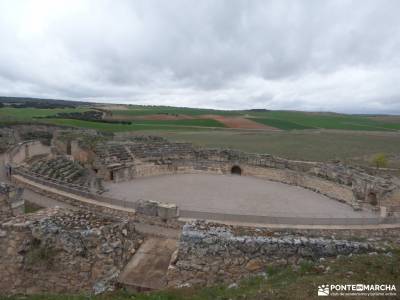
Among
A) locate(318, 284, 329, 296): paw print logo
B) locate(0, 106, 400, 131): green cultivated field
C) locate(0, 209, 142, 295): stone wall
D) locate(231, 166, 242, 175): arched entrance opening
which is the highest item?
locate(0, 106, 400, 131): green cultivated field

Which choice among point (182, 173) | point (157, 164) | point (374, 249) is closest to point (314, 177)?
point (182, 173)

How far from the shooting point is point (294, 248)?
8.42 m

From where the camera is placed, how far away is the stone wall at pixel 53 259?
857cm

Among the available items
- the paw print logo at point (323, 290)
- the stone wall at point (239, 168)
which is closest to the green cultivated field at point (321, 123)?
the stone wall at point (239, 168)

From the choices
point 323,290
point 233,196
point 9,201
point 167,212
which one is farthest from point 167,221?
point 233,196

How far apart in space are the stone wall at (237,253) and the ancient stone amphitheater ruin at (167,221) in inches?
1.1

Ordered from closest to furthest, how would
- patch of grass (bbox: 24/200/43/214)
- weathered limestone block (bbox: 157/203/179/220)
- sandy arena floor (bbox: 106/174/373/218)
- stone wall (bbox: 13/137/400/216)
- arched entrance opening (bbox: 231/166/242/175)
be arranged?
weathered limestone block (bbox: 157/203/179/220)
patch of grass (bbox: 24/200/43/214)
sandy arena floor (bbox: 106/174/373/218)
stone wall (bbox: 13/137/400/216)
arched entrance opening (bbox: 231/166/242/175)

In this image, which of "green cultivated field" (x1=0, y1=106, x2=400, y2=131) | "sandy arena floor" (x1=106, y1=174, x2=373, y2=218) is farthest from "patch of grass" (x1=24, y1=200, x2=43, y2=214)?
"green cultivated field" (x1=0, y1=106, x2=400, y2=131)

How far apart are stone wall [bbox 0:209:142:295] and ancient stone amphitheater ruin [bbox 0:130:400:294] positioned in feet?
0.09

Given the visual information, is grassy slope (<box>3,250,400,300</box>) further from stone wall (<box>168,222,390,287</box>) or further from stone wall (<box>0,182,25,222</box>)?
stone wall (<box>0,182,25,222</box>)

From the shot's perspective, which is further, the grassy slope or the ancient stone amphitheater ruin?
the ancient stone amphitheater ruin

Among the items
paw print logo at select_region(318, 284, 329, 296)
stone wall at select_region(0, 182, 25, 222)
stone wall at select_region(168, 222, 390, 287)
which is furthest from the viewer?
stone wall at select_region(0, 182, 25, 222)

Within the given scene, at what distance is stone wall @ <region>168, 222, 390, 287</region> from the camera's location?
27.6ft

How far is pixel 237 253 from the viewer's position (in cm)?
847
